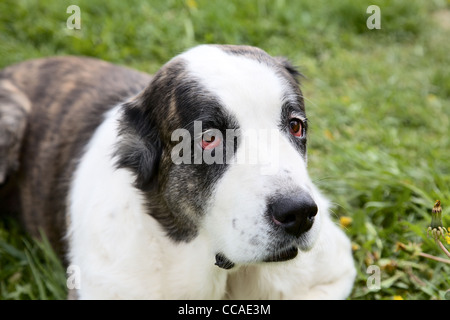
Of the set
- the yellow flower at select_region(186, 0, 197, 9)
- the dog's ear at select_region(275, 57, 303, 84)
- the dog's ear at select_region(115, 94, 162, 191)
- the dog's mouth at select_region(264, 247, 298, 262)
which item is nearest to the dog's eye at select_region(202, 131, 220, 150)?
the dog's ear at select_region(115, 94, 162, 191)

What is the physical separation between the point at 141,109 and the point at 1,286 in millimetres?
1607

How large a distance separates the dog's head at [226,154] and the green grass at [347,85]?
3.77 ft

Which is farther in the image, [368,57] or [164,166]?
[368,57]

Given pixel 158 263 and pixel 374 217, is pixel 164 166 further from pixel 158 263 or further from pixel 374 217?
pixel 374 217

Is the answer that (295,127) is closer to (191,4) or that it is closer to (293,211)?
(293,211)

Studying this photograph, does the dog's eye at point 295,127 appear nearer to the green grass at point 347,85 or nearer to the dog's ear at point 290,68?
the dog's ear at point 290,68

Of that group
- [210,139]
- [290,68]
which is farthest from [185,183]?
[290,68]

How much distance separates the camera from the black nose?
253 cm

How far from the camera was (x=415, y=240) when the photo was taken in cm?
395

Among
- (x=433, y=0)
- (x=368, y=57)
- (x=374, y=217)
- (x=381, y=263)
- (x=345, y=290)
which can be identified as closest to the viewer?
Answer: (x=345, y=290)

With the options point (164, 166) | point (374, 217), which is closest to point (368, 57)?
point (374, 217)

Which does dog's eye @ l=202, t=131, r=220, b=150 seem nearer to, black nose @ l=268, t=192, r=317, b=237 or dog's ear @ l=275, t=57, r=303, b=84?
black nose @ l=268, t=192, r=317, b=237

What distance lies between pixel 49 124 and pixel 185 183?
1558 millimetres

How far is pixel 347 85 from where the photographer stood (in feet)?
20.1
